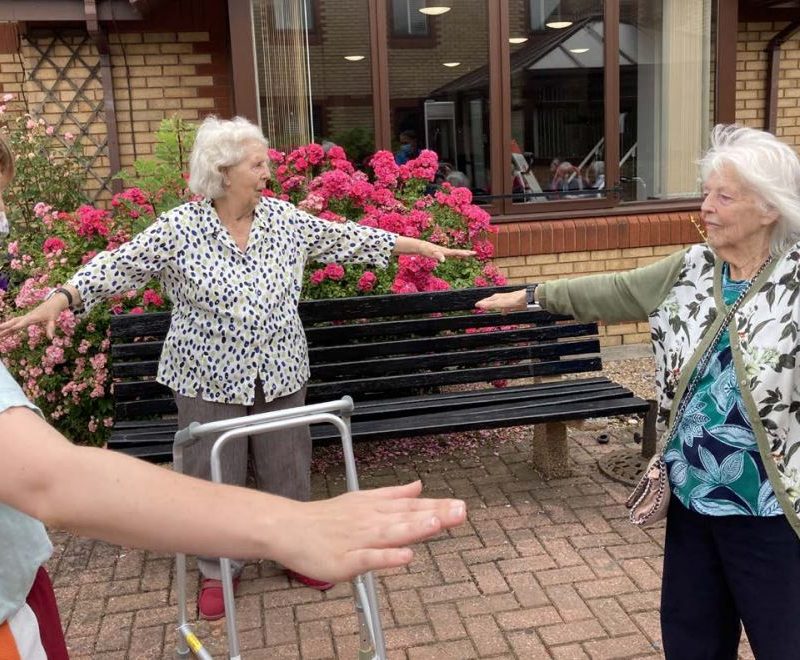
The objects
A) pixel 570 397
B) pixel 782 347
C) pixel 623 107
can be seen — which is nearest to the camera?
pixel 782 347

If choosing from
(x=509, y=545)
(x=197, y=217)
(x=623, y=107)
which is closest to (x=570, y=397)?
(x=509, y=545)

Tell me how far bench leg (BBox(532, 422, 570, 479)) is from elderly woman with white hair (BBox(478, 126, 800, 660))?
2.00m

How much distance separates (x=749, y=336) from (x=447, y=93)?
5.24 metres

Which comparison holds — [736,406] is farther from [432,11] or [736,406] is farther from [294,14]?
[294,14]

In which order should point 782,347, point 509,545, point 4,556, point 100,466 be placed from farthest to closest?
point 509,545 → point 782,347 → point 4,556 → point 100,466

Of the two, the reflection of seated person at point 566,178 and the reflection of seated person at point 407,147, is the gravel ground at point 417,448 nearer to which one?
the reflection of seated person at point 566,178

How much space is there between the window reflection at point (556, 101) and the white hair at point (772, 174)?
4.66 m

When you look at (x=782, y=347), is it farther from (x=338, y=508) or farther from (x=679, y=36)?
(x=679, y=36)

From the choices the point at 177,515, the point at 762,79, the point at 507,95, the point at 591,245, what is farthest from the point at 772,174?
the point at 762,79

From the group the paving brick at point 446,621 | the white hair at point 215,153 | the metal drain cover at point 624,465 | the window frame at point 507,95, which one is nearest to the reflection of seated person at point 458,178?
the window frame at point 507,95

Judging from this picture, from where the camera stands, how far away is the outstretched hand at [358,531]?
94 centimetres

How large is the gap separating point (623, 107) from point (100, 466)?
6932mm

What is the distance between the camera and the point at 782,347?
202 centimetres

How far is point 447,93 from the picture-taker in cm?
688
